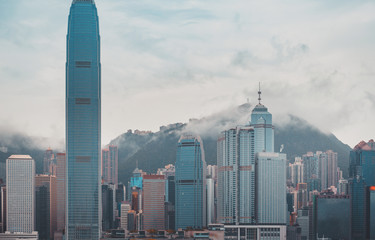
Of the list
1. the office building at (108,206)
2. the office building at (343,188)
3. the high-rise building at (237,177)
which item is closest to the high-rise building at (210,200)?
the high-rise building at (237,177)

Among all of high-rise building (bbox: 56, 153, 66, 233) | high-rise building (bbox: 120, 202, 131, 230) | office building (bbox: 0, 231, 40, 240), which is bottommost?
office building (bbox: 0, 231, 40, 240)

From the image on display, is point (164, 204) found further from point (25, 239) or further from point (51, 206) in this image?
point (25, 239)

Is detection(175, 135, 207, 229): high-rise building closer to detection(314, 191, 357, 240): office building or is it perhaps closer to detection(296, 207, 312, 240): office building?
detection(296, 207, 312, 240): office building

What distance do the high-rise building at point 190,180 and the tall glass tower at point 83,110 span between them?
39.6ft

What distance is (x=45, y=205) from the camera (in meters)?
57.0

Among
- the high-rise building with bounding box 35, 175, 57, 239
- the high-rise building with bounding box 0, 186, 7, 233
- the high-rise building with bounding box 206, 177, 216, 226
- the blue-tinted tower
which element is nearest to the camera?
the high-rise building with bounding box 35, 175, 57, 239

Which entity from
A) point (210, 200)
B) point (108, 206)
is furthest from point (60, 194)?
point (210, 200)

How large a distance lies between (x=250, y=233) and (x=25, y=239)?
14380 millimetres

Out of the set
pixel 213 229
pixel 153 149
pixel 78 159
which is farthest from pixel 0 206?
pixel 153 149

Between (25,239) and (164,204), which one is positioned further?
(164,204)

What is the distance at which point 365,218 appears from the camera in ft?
173

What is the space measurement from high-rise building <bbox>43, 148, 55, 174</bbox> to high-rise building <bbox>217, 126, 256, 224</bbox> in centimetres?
1334

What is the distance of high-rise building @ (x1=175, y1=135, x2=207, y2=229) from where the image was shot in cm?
5881

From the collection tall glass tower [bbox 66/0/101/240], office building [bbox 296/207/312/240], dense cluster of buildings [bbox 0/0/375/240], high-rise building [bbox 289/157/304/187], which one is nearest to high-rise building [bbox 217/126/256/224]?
dense cluster of buildings [bbox 0/0/375/240]
